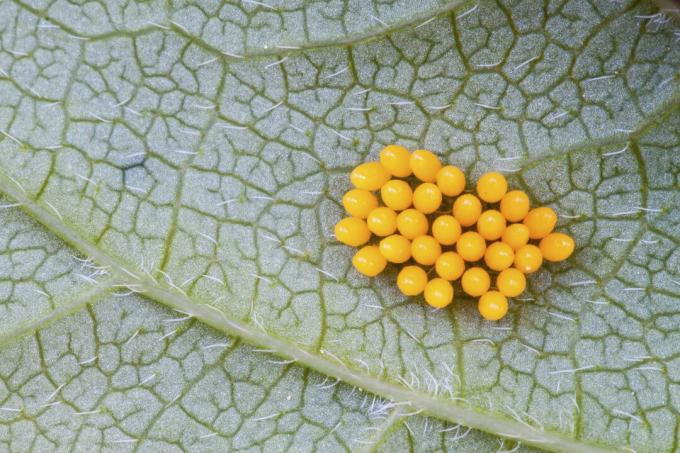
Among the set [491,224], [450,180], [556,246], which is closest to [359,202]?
[450,180]

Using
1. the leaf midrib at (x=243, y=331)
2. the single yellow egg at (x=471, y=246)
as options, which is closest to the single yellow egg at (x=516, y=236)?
the single yellow egg at (x=471, y=246)

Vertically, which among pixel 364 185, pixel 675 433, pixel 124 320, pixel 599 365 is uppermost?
pixel 364 185

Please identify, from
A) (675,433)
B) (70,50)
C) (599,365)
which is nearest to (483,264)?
(599,365)

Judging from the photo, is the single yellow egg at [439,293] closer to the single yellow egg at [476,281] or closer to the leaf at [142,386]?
the single yellow egg at [476,281]

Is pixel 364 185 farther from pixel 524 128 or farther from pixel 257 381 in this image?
pixel 257 381

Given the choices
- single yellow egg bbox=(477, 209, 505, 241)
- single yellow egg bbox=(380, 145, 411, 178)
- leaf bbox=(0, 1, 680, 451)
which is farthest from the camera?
leaf bbox=(0, 1, 680, 451)

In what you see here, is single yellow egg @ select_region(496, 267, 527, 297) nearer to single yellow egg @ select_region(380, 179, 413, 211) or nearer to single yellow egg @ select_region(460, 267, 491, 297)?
single yellow egg @ select_region(460, 267, 491, 297)

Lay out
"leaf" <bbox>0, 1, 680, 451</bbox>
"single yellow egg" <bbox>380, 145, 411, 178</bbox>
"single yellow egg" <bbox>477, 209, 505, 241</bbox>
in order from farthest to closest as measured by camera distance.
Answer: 1. "leaf" <bbox>0, 1, 680, 451</bbox>
2. "single yellow egg" <bbox>380, 145, 411, 178</bbox>
3. "single yellow egg" <bbox>477, 209, 505, 241</bbox>

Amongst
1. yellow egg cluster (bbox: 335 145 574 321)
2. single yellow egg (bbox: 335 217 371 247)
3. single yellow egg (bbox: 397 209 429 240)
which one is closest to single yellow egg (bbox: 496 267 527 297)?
yellow egg cluster (bbox: 335 145 574 321)
